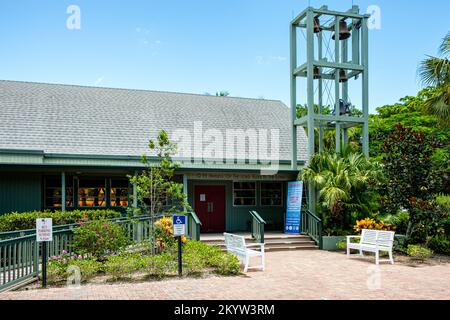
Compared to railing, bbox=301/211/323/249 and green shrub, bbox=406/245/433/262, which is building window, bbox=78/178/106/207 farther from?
green shrub, bbox=406/245/433/262

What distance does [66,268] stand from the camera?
33.7ft

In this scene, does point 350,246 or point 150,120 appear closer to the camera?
point 350,246

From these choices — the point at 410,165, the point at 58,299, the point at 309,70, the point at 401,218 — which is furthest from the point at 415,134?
the point at 58,299

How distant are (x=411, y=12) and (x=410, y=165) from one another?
6192mm

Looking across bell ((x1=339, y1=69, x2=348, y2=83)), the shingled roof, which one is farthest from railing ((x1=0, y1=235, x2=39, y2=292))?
bell ((x1=339, y1=69, x2=348, y2=83))

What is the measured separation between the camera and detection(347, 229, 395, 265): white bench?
13391mm

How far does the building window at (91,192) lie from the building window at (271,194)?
6.43 meters

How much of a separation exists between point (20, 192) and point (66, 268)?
7.30m

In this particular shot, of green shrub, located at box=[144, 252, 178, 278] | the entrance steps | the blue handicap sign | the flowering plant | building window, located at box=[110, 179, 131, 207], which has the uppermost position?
building window, located at box=[110, 179, 131, 207]

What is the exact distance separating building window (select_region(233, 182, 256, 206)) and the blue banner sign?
7.38ft

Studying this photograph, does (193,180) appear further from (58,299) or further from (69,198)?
(58,299)

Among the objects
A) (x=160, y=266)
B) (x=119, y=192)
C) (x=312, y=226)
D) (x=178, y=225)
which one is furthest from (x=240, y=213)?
(x=160, y=266)
